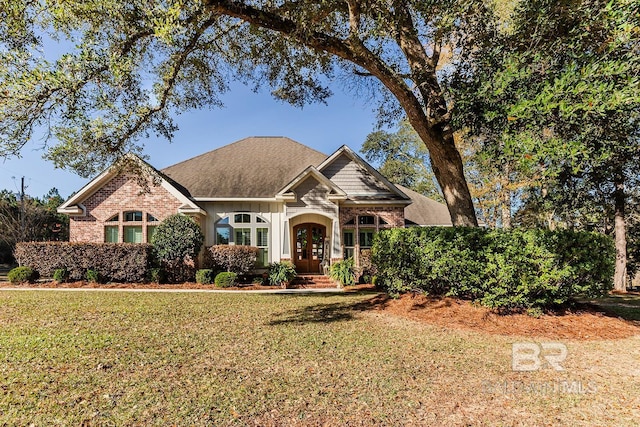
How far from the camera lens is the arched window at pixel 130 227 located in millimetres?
14938

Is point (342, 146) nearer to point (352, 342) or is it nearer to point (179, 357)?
point (352, 342)

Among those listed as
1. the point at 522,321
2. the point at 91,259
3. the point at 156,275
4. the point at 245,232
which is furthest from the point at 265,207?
the point at 522,321

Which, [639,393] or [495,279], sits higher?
[495,279]

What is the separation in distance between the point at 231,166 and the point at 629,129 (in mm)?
15672

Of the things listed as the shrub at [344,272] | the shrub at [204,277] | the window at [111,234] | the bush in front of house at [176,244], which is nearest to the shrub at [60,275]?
the window at [111,234]

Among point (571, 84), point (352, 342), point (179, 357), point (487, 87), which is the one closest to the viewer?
point (179, 357)

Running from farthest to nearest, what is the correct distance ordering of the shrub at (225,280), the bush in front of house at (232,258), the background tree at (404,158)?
the background tree at (404,158)
the bush in front of house at (232,258)
the shrub at (225,280)

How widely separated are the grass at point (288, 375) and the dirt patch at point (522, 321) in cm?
45

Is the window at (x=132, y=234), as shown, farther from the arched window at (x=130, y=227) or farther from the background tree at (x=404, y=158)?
the background tree at (x=404, y=158)

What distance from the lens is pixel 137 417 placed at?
3.46 metres

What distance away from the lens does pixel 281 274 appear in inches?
558

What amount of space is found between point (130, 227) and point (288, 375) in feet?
43.5

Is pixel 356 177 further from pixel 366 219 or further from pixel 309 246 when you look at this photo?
pixel 309 246

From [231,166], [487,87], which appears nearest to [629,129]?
[487,87]
